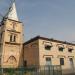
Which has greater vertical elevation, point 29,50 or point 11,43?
point 11,43

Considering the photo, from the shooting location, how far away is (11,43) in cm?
3052

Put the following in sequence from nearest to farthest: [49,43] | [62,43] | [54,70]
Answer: [54,70]
[49,43]
[62,43]

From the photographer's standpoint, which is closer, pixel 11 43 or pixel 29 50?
pixel 29 50

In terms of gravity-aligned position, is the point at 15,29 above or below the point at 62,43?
above

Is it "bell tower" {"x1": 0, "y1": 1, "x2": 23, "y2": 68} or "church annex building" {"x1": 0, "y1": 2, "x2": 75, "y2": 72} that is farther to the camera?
"bell tower" {"x1": 0, "y1": 1, "x2": 23, "y2": 68}

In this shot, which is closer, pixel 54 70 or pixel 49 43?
pixel 54 70

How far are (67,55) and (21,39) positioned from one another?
10.8 m

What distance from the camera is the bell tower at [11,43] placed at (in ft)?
95.5

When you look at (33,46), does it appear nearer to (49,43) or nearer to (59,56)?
(49,43)

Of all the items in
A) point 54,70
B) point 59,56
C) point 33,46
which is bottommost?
point 54,70

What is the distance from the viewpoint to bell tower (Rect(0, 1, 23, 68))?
29094mm

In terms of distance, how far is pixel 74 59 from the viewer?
110 feet

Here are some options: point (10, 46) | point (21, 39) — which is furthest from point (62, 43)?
point (10, 46)

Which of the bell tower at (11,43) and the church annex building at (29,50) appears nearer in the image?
the church annex building at (29,50)
